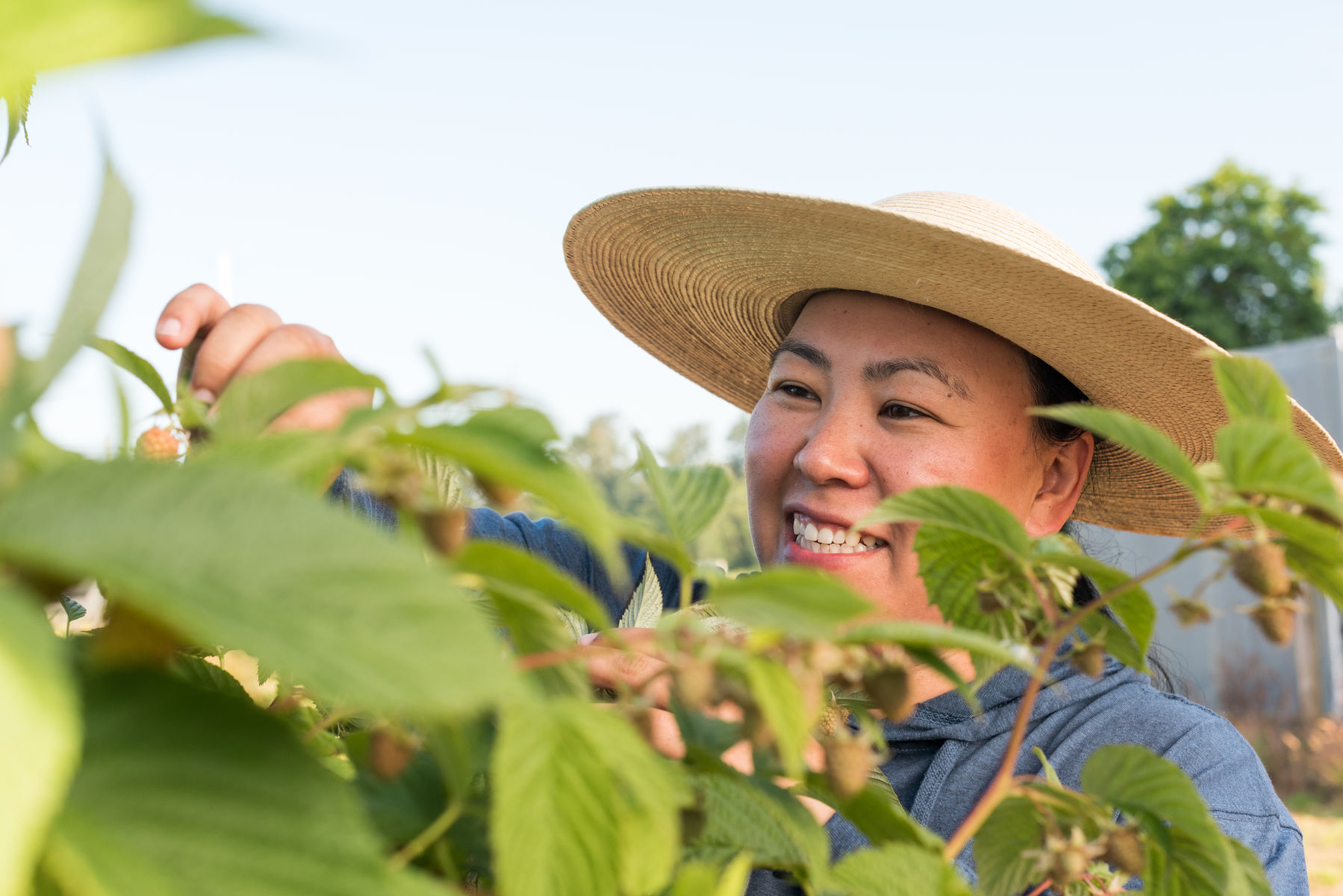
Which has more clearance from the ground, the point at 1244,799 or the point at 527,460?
the point at 527,460

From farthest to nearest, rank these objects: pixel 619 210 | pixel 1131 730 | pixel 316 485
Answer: pixel 619 210 < pixel 1131 730 < pixel 316 485

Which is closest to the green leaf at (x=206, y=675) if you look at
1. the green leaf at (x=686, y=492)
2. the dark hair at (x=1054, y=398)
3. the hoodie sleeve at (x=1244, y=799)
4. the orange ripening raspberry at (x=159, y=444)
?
the orange ripening raspberry at (x=159, y=444)

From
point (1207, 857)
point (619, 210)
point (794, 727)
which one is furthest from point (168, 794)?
point (619, 210)

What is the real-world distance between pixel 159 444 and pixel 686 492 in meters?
0.21

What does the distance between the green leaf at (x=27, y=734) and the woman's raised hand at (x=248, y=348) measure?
0.30 meters

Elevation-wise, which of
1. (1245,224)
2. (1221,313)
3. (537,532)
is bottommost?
(537,532)

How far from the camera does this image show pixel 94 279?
0.27 metres

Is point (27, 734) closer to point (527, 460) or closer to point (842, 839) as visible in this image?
point (527, 460)

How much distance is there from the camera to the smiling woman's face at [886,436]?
1469mm

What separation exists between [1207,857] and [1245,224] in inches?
847

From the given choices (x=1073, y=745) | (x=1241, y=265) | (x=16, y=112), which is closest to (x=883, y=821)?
(x=16, y=112)

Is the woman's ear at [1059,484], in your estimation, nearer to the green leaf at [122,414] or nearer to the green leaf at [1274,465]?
the green leaf at [1274,465]

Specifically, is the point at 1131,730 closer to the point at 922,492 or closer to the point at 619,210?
the point at 619,210

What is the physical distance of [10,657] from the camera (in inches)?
7.8
